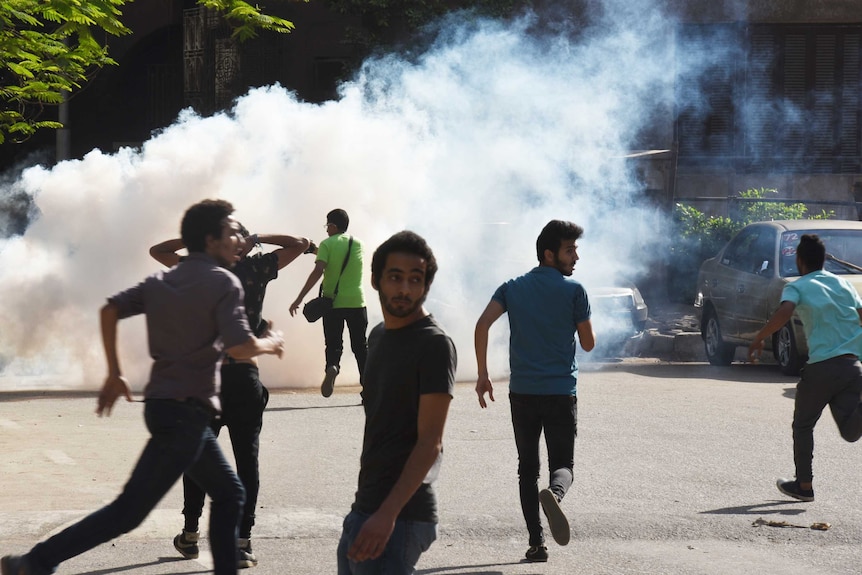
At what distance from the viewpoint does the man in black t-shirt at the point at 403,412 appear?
350 cm

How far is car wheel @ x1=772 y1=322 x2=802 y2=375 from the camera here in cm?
1341

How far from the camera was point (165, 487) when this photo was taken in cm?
455

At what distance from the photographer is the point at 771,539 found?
6.47m

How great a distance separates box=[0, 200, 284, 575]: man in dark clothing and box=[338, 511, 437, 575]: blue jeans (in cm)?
112

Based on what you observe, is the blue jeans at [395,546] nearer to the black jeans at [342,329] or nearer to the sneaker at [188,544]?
the sneaker at [188,544]

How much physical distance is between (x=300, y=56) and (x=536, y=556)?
1747cm

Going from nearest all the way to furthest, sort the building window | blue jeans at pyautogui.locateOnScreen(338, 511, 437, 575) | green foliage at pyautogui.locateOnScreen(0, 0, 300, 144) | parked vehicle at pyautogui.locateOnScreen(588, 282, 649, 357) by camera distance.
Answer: blue jeans at pyautogui.locateOnScreen(338, 511, 437, 575)
green foliage at pyautogui.locateOnScreen(0, 0, 300, 144)
parked vehicle at pyautogui.locateOnScreen(588, 282, 649, 357)
the building window

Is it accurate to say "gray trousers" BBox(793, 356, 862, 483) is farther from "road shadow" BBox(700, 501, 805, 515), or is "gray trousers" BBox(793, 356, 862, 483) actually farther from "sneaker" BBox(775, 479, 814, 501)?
"road shadow" BBox(700, 501, 805, 515)

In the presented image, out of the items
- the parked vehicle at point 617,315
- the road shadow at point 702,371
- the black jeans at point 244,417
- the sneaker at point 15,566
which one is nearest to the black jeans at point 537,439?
the black jeans at point 244,417

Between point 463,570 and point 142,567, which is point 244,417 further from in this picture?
point 463,570

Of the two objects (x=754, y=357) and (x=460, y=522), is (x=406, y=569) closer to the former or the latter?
(x=460, y=522)

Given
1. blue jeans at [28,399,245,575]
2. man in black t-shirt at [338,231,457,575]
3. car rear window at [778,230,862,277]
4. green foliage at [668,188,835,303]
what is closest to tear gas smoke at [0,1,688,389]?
green foliage at [668,188,835,303]

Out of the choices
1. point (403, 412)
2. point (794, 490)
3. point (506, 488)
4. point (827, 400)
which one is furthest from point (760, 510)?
point (403, 412)

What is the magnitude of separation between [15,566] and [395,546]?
5.47 feet
